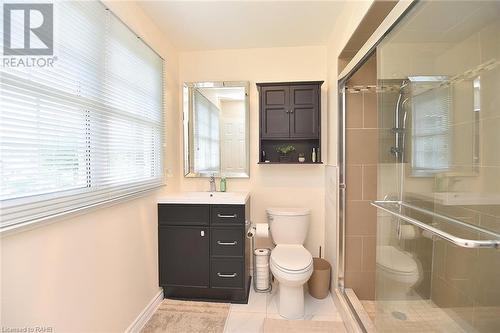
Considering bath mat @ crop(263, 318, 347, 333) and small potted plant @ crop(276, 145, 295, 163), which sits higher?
small potted plant @ crop(276, 145, 295, 163)

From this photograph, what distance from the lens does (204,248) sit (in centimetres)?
209

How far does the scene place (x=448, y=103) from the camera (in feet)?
4.74

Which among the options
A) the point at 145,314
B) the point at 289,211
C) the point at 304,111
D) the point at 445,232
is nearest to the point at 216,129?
the point at 304,111

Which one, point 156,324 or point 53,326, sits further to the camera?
point 156,324

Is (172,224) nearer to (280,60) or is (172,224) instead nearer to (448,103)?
(280,60)

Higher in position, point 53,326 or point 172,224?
point 172,224

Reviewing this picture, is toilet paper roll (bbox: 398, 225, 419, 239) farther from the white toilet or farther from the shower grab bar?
the white toilet

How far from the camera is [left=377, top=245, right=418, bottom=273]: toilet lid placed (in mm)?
1590

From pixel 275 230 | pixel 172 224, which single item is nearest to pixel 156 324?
pixel 172 224

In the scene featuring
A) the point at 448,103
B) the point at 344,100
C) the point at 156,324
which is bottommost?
the point at 156,324

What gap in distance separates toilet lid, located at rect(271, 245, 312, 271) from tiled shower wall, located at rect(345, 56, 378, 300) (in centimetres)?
44

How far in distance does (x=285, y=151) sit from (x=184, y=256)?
1393mm

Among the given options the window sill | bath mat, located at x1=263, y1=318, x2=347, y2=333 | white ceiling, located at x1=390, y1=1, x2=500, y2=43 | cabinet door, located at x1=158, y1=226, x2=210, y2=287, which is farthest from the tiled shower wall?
the window sill

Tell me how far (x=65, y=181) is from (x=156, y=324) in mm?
1349
